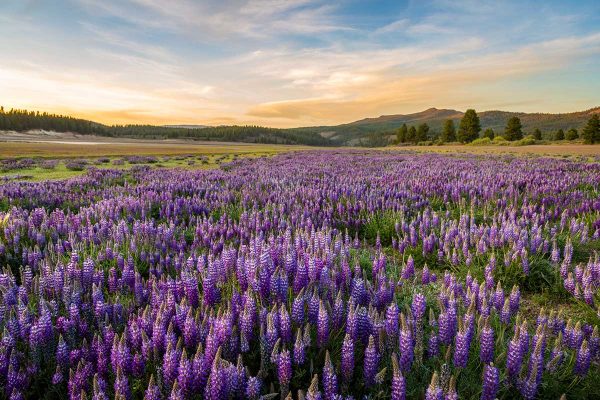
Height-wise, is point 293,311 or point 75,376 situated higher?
point 293,311

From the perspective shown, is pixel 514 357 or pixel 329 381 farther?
pixel 514 357

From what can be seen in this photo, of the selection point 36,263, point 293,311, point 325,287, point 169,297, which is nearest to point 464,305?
point 325,287

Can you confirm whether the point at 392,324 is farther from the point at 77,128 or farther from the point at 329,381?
the point at 77,128

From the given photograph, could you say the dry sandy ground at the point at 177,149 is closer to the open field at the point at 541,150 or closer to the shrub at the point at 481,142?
the open field at the point at 541,150

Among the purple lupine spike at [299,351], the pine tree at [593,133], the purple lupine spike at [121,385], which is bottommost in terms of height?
the purple lupine spike at [121,385]

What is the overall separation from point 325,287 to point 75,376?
71.7 inches

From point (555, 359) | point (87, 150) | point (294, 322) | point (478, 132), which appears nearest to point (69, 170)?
A: point (294, 322)

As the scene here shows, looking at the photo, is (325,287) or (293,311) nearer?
(293,311)

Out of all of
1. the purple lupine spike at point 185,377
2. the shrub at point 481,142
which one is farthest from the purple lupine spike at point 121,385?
the shrub at point 481,142

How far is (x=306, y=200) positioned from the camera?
27.0ft

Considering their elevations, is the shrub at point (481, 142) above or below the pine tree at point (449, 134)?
below

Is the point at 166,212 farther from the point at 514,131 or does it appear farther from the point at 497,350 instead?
the point at 514,131

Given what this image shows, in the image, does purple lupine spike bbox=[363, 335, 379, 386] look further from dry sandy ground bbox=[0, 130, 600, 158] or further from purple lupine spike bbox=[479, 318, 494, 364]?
dry sandy ground bbox=[0, 130, 600, 158]

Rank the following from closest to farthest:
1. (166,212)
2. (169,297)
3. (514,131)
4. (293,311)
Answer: (293,311) < (169,297) < (166,212) < (514,131)
